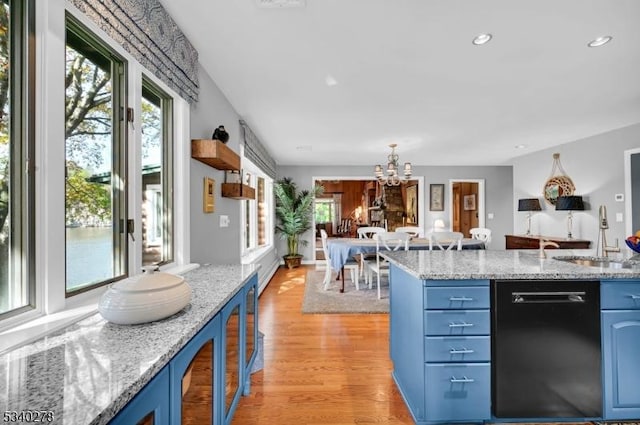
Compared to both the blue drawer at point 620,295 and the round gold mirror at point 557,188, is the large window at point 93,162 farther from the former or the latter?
the round gold mirror at point 557,188

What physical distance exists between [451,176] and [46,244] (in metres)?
7.04

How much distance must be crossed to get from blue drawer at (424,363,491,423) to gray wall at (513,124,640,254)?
3854 millimetres

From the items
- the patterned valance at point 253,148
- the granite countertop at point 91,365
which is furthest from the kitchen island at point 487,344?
the patterned valance at point 253,148

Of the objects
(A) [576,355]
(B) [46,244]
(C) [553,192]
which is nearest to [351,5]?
(B) [46,244]

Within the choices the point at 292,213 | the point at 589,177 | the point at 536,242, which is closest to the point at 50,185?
the point at 292,213

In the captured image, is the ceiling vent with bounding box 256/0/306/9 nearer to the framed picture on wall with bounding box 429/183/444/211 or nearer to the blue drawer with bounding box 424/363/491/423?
the blue drawer with bounding box 424/363/491/423

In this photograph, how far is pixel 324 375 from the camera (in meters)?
2.06

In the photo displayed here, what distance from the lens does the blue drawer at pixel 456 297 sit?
4.91 feet

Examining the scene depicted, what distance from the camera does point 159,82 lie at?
5.69 ft

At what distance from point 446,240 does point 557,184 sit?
8.06ft

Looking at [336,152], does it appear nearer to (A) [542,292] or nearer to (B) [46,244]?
(A) [542,292]

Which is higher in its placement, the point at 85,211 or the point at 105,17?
the point at 105,17

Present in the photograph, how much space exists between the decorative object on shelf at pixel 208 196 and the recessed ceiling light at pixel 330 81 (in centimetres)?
130

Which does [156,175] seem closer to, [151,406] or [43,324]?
[43,324]
